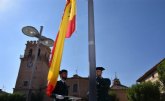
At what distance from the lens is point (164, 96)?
3331 centimetres

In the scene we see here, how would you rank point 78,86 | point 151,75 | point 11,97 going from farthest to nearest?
1. point 78,86
2. point 151,75
3. point 11,97

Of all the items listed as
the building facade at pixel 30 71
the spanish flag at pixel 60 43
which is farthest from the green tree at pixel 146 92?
the spanish flag at pixel 60 43

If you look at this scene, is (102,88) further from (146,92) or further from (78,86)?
(78,86)

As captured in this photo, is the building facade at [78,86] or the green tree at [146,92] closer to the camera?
the green tree at [146,92]

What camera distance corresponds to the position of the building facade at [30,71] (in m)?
53.0

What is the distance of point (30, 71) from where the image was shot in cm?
5572

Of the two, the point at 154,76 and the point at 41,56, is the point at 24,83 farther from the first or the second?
the point at 154,76

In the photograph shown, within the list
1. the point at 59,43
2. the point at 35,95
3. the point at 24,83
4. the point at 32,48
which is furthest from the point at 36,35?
the point at 32,48

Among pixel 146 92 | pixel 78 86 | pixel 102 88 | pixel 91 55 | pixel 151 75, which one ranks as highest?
pixel 151 75

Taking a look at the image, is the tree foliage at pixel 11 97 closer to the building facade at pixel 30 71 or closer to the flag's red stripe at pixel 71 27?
the building facade at pixel 30 71

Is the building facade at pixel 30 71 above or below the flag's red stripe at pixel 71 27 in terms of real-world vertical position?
above

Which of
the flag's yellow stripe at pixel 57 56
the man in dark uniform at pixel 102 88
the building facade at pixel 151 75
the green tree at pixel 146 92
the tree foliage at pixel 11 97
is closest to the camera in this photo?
the flag's yellow stripe at pixel 57 56

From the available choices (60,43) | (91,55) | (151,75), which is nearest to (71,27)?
(60,43)

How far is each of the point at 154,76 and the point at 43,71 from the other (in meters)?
26.7
